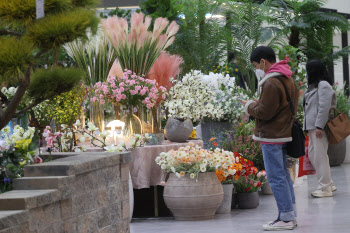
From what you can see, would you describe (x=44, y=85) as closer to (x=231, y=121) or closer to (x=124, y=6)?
(x=231, y=121)

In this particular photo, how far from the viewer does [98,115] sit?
6.25 metres

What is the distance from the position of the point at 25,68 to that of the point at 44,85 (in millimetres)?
369

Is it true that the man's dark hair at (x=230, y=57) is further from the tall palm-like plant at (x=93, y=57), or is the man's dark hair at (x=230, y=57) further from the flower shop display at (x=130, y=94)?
the flower shop display at (x=130, y=94)

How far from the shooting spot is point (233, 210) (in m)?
6.39

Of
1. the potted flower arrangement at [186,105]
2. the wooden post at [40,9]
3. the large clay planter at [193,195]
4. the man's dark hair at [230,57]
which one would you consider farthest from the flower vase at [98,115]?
the man's dark hair at [230,57]

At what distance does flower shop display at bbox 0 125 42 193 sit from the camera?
3.72 metres

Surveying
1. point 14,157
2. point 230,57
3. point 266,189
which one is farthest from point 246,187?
point 230,57

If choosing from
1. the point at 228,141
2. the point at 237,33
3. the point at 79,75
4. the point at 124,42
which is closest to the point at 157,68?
the point at 124,42

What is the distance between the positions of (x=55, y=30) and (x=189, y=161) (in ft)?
7.93

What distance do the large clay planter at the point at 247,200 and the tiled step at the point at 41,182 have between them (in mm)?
3218

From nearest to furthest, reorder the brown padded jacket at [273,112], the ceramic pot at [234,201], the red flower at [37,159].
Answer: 1. the red flower at [37,159]
2. the brown padded jacket at [273,112]
3. the ceramic pot at [234,201]

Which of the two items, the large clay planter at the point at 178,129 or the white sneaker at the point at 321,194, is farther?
the white sneaker at the point at 321,194

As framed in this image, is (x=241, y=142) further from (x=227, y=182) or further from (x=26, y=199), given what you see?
(x=26, y=199)

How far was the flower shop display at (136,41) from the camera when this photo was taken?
638 centimetres
